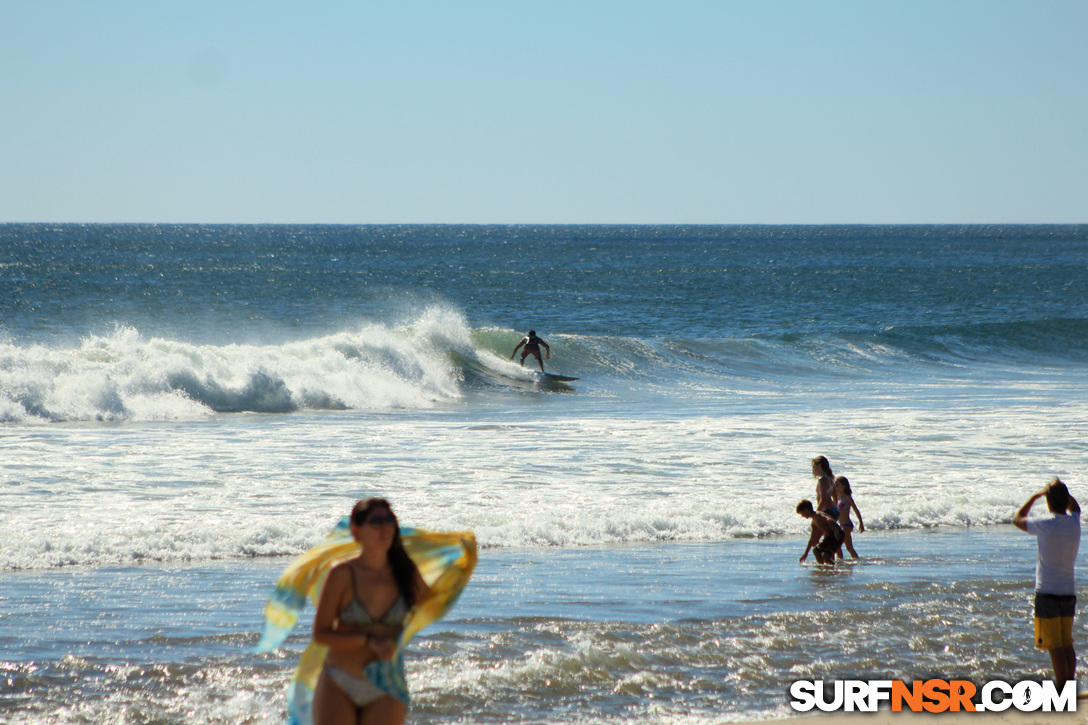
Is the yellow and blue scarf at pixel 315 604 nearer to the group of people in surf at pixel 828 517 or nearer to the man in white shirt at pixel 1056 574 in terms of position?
the man in white shirt at pixel 1056 574

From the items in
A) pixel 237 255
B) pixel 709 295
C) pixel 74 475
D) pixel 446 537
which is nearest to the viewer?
pixel 446 537

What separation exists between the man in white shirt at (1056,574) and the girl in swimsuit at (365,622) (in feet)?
12.2

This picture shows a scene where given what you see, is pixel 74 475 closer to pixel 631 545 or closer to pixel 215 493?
pixel 215 493

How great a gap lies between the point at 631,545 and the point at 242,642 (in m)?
4.21

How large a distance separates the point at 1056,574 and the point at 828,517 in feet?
11.4

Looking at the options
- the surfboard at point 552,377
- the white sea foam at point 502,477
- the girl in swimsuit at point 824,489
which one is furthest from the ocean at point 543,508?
the girl in swimsuit at point 824,489

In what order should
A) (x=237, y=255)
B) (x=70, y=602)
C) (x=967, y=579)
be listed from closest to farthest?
(x=70, y=602) < (x=967, y=579) < (x=237, y=255)

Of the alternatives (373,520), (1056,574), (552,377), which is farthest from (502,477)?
(552,377)

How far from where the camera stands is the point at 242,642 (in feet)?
21.5

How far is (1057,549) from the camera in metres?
5.59

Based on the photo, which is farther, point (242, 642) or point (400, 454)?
point (400, 454)

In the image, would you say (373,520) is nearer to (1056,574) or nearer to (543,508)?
(1056,574)

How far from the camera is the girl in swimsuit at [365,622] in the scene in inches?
138

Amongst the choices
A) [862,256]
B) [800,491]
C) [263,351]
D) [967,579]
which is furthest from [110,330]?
[862,256]
